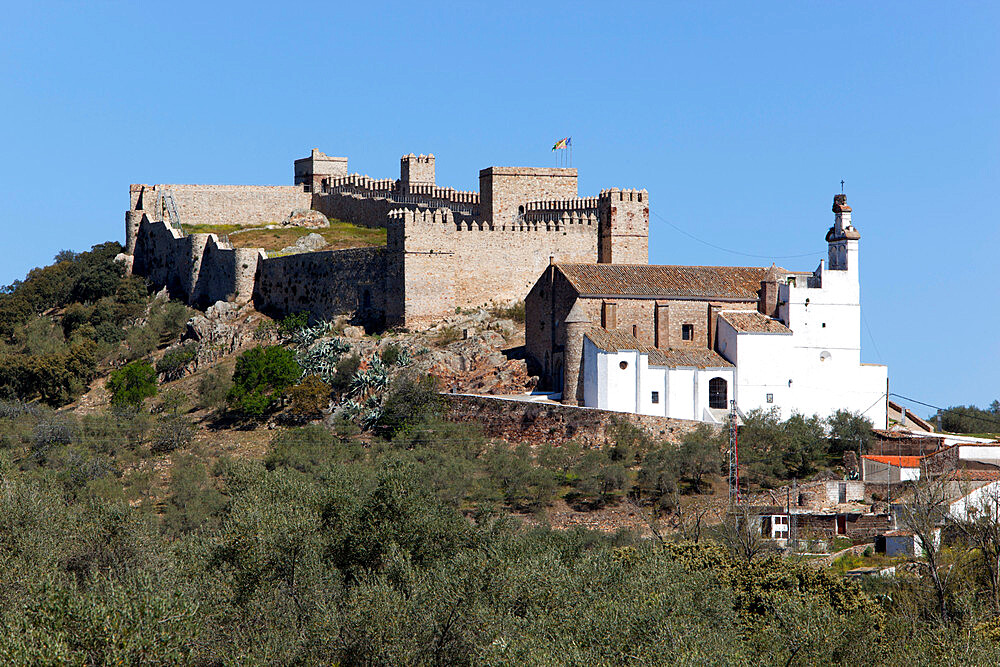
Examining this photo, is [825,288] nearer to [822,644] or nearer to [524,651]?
[822,644]

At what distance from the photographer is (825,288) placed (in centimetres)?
4306

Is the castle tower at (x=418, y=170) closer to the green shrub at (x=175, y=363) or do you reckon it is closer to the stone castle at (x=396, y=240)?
the stone castle at (x=396, y=240)

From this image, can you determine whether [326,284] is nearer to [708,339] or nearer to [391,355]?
[391,355]

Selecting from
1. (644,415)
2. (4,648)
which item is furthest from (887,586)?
(4,648)

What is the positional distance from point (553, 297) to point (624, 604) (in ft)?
70.2

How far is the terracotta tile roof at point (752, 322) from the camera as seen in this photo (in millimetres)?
42125

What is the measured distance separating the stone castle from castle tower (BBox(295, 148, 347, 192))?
0.23 feet

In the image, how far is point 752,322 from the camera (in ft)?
140

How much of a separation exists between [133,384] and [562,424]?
17.4m

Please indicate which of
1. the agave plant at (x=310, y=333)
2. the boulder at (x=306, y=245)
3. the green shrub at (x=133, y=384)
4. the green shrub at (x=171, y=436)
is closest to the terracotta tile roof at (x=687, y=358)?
the agave plant at (x=310, y=333)

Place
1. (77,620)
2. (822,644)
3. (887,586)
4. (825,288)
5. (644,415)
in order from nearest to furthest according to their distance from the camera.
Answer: (77,620) < (822,644) < (887,586) < (644,415) < (825,288)

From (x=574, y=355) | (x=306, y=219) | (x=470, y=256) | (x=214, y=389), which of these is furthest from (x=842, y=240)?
(x=306, y=219)

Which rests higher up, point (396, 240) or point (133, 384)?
point (396, 240)

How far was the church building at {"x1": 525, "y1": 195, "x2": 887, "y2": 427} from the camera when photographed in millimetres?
40812
